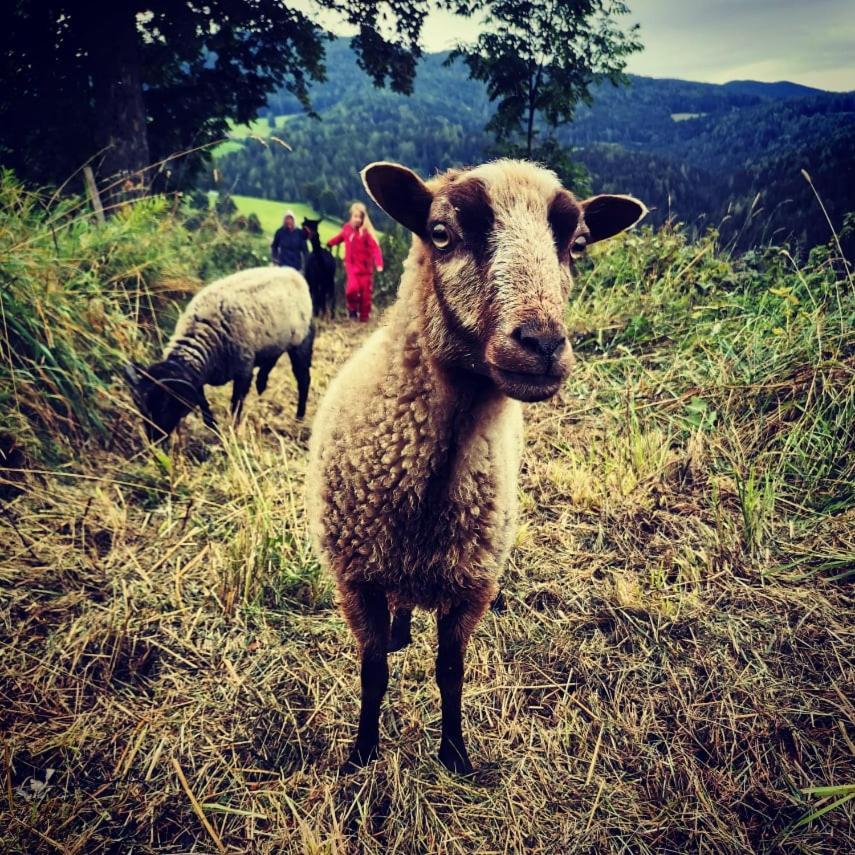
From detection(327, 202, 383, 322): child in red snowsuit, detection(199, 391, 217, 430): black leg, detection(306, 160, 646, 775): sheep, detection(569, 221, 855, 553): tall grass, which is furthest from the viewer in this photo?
detection(327, 202, 383, 322): child in red snowsuit

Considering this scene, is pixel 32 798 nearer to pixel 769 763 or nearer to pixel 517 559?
pixel 517 559

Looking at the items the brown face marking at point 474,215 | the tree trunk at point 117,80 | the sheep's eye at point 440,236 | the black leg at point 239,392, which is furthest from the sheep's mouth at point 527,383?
the tree trunk at point 117,80

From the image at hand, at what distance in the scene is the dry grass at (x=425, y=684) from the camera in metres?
1.90

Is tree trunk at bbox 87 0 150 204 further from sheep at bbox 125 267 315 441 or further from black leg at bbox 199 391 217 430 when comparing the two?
black leg at bbox 199 391 217 430

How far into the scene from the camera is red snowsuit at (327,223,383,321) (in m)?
8.70

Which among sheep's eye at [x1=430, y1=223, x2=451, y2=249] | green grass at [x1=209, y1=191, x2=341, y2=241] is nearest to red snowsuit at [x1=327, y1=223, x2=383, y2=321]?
green grass at [x1=209, y1=191, x2=341, y2=241]

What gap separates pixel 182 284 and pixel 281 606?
4454 millimetres

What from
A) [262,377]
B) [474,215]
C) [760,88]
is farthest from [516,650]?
[760,88]

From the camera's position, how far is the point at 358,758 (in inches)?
83.4

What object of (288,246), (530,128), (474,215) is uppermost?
(530,128)

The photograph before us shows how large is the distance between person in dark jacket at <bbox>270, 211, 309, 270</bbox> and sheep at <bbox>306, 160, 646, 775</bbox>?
7576 mm

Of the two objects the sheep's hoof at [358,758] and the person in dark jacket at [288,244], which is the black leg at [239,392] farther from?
the person in dark jacket at [288,244]

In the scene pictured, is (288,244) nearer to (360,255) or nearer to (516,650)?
(360,255)

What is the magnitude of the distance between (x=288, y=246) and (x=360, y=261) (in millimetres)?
1332
